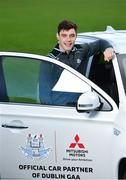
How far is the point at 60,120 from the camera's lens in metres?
6.63

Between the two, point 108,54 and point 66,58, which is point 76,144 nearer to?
point 108,54

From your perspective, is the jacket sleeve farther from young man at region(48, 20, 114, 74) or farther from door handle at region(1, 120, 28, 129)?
door handle at region(1, 120, 28, 129)

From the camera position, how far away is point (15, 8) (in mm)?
39969

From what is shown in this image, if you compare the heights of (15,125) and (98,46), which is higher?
(98,46)

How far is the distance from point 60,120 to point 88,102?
34 centimetres

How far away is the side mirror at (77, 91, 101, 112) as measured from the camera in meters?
6.44

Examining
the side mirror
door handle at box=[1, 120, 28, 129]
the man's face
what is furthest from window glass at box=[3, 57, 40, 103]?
the side mirror

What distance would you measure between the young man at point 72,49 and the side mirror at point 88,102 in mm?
749

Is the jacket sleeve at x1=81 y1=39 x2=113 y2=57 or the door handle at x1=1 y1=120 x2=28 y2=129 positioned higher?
the jacket sleeve at x1=81 y1=39 x2=113 y2=57

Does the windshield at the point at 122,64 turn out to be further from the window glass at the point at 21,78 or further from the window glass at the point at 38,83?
the window glass at the point at 21,78

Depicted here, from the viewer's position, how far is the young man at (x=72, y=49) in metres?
7.21

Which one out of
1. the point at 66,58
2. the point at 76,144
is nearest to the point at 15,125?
the point at 76,144

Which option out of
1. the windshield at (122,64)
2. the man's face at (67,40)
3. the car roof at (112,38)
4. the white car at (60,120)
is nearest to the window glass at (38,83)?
the white car at (60,120)

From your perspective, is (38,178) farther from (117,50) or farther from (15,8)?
(15,8)
